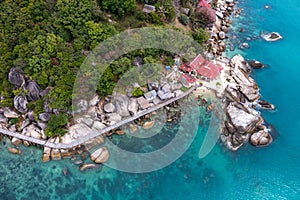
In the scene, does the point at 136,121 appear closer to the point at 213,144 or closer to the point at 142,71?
the point at 142,71

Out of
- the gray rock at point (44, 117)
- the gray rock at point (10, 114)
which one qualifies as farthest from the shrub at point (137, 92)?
the gray rock at point (10, 114)

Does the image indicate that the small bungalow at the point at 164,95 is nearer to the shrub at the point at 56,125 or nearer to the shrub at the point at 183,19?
the shrub at the point at 56,125

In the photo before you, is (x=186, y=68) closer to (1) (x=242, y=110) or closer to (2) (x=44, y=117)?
(1) (x=242, y=110)

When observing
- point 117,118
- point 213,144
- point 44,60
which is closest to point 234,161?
point 213,144

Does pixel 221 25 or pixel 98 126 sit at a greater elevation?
pixel 221 25

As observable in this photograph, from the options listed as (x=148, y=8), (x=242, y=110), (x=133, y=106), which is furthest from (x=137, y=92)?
(x=148, y=8)
